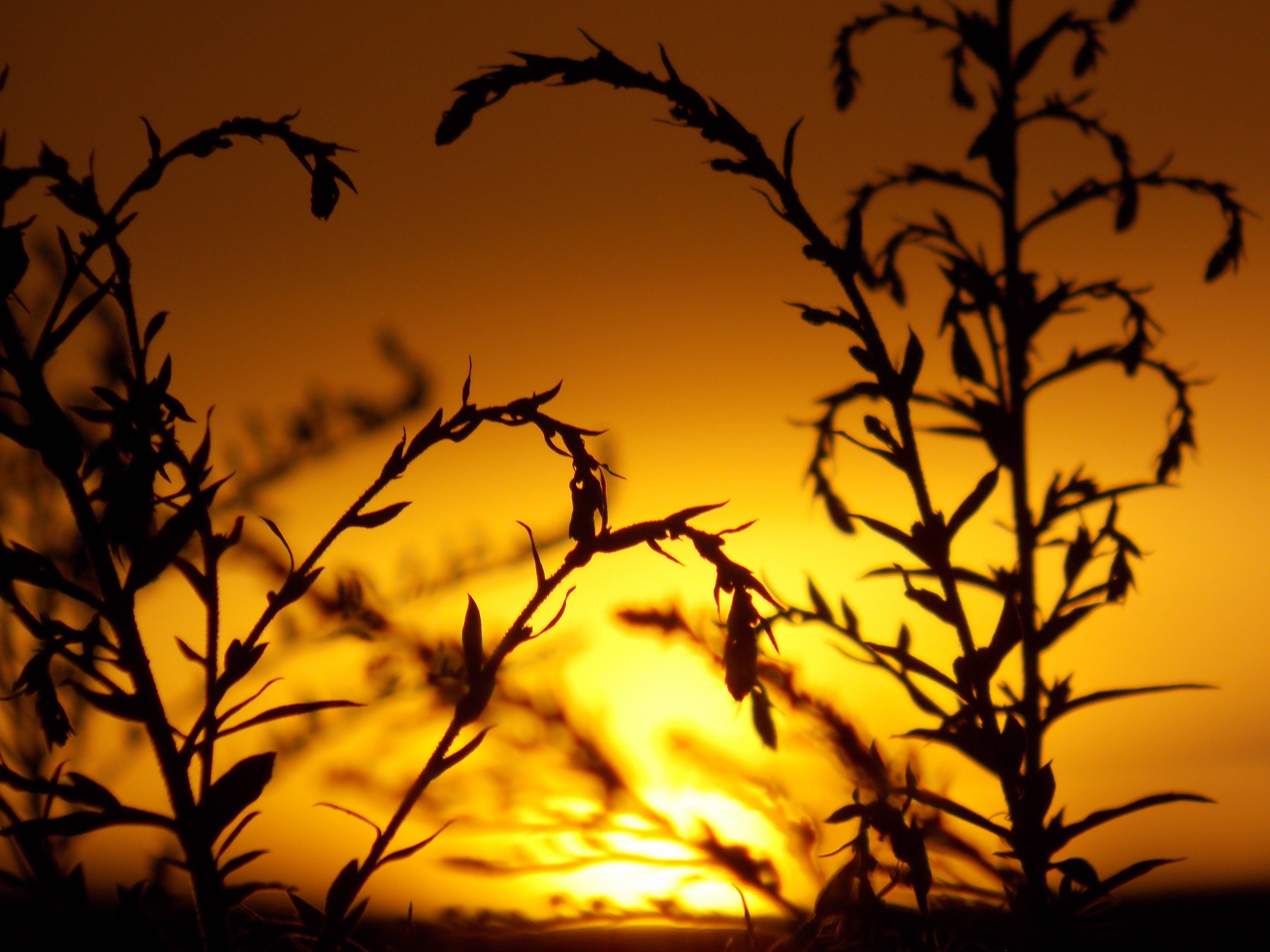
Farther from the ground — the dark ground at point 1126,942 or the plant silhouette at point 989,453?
the plant silhouette at point 989,453

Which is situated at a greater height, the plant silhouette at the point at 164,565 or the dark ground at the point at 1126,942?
the plant silhouette at the point at 164,565

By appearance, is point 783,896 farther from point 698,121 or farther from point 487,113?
point 487,113

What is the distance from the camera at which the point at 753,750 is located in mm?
1443

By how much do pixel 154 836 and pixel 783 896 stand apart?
764 millimetres

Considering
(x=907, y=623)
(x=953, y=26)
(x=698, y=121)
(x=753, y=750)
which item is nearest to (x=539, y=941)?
(x=753, y=750)

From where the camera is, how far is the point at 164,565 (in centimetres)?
71

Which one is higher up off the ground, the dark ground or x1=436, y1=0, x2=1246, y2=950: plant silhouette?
x1=436, y1=0, x2=1246, y2=950: plant silhouette

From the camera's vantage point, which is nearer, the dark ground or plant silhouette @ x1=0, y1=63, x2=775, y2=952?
plant silhouette @ x1=0, y1=63, x2=775, y2=952

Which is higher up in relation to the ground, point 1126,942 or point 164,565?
point 164,565

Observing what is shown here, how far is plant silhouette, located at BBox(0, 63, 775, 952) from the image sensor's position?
2.21 feet

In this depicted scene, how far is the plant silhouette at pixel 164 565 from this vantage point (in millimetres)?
675

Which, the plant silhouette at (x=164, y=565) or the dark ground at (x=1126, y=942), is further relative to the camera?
the dark ground at (x=1126, y=942)

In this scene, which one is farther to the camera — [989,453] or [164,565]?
[989,453]

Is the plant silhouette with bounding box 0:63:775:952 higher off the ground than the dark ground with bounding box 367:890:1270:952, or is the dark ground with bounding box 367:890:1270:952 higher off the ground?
the plant silhouette with bounding box 0:63:775:952
